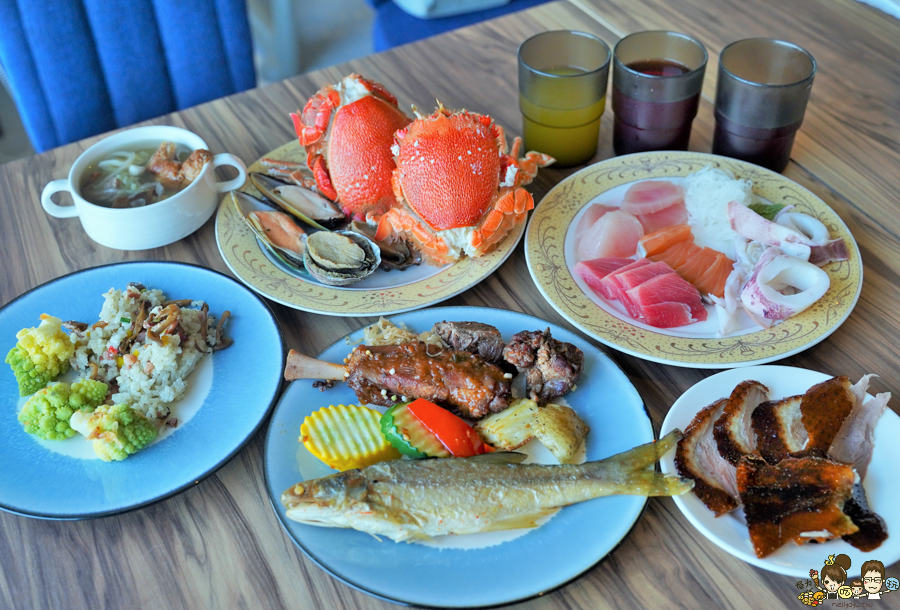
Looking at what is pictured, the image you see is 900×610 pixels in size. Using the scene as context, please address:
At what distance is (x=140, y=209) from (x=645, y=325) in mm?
1156

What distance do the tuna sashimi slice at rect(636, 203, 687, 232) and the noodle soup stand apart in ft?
3.56

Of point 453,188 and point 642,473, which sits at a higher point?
point 453,188

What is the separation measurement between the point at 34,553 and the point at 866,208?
194 centimetres

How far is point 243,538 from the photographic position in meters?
1.14

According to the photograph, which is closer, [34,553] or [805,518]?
[805,518]

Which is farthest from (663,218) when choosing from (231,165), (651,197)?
(231,165)

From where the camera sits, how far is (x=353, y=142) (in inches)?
63.1

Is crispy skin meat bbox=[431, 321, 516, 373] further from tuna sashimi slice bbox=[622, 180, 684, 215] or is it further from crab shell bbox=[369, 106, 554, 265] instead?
tuna sashimi slice bbox=[622, 180, 684, 215]

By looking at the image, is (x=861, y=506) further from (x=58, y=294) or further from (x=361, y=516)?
(x=58, y=294)

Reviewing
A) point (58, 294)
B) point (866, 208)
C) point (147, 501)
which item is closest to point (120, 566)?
point (147, 501)

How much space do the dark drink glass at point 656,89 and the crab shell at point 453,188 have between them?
0.39 m

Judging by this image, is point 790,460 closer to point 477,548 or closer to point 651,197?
point 477,548

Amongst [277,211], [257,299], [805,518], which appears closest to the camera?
[805,518]

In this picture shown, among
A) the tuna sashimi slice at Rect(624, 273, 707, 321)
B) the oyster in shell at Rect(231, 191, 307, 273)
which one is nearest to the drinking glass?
the tuna sashimi slice at Rect(624, 273, 707, 321)
